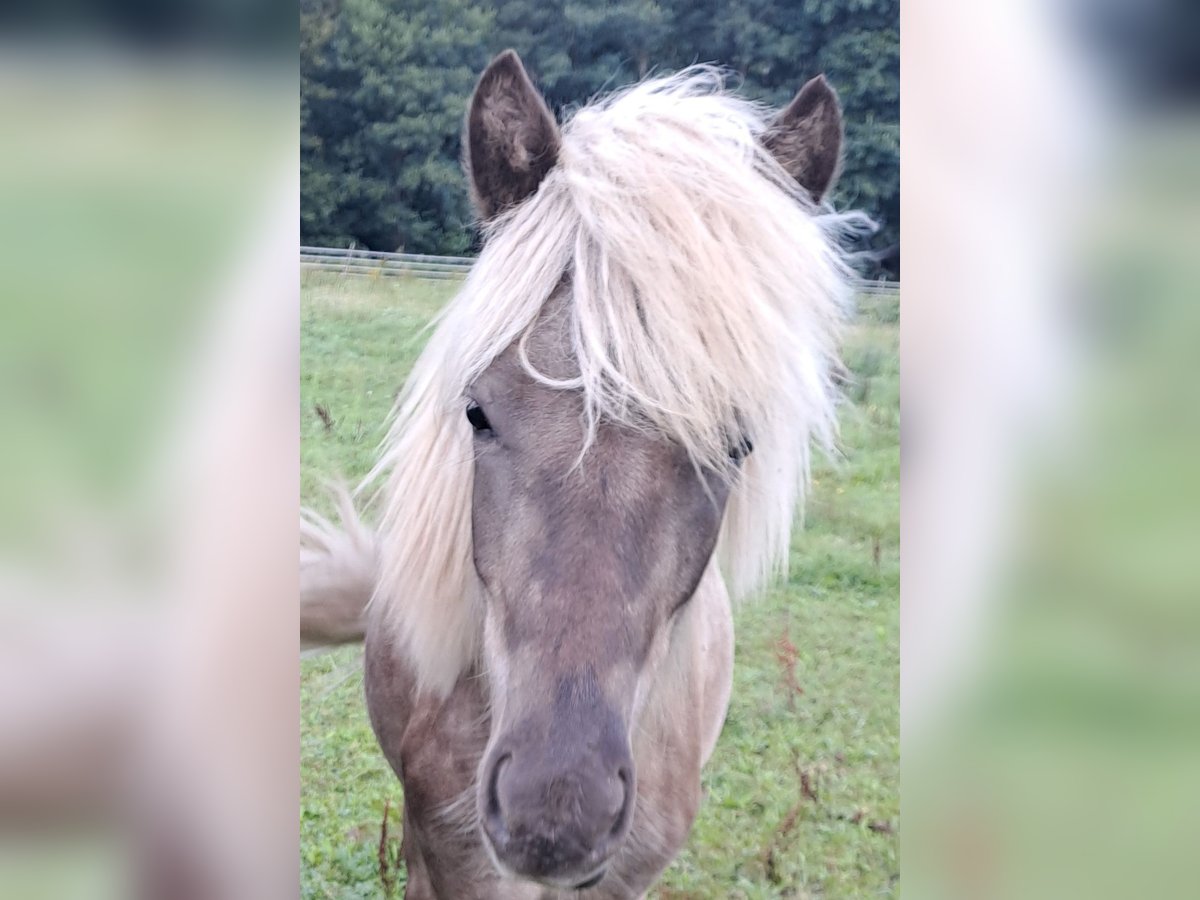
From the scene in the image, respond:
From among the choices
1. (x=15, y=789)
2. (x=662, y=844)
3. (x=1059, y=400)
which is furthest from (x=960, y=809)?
(x=15, y=789)

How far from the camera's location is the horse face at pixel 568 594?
1.25 m

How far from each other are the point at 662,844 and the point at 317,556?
31.4 inches

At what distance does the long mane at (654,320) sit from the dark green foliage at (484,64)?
0.15m

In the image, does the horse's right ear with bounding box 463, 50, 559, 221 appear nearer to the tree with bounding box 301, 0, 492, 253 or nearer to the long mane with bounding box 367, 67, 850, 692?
the long mane with bounding box 367, 67, 850, 692

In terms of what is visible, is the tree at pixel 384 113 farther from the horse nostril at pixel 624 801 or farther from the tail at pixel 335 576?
the horse nostril at pixel 624 801

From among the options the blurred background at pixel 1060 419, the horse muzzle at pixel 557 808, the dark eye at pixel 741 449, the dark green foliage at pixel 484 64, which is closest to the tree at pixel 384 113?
the dark green foliage at pixel 484 64

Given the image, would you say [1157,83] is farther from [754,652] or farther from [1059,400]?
[754,652]

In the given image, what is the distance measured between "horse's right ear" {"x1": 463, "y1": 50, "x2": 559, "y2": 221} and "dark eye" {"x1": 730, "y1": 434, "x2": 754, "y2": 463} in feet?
1.62

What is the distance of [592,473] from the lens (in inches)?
51.5

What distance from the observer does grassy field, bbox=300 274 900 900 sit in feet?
5.85

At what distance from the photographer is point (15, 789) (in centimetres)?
168

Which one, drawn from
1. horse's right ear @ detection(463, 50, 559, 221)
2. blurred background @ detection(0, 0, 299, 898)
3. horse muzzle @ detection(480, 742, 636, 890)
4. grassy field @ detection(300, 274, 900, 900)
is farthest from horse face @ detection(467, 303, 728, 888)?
blurred background @ detection(0, 0, 299, 898)

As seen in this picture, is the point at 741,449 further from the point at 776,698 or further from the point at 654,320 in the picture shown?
the point at 776,698

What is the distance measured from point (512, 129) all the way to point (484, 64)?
34 centimetres
